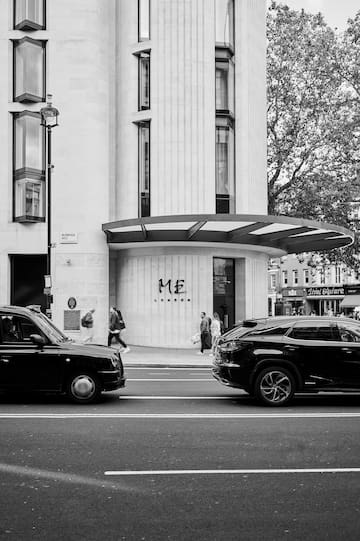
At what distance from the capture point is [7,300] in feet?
86.3

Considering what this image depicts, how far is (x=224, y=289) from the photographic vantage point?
27328 millimetres

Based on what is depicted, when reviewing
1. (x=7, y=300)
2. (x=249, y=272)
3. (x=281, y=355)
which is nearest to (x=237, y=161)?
(x=249, y=272)

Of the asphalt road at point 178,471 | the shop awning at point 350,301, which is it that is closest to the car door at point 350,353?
the asphalt road at point 178,471

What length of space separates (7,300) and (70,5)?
42.0 ft

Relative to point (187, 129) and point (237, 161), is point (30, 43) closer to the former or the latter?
point (187, 129)

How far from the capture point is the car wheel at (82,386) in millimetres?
10797

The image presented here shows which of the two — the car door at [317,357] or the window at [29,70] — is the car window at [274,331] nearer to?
the car door at [317,357]

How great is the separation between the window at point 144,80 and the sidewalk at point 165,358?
10.5m

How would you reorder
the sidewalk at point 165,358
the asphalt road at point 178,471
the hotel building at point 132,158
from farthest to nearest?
1. the hotel building at point 132,158
2. the sidewalk at point 165,358
3. the asphalt road at point 178,471

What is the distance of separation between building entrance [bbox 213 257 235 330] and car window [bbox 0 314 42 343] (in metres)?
16.3

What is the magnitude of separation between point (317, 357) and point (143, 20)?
2152 centimetres

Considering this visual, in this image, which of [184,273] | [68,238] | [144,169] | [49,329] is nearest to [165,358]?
[184,273]

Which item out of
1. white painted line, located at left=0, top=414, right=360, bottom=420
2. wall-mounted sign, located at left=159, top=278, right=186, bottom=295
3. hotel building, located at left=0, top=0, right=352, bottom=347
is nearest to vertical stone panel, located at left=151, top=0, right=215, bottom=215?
hotel building, located at left=0, top=0, right=352, bottom=347

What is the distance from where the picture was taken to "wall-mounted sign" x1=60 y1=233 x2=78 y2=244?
26.2m
